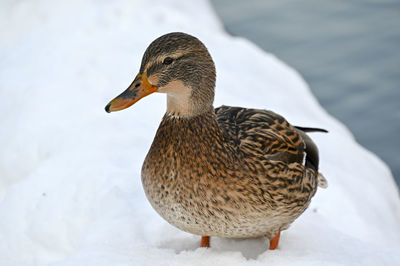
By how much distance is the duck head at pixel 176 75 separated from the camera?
2.82 meters

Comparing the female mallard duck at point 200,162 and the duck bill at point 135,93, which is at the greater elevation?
the duck bill at point 135,93

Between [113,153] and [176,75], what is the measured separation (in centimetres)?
173

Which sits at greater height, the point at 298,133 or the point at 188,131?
the point at 188,131

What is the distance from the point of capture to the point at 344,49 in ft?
24.3

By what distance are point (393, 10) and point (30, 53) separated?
15.3 ft

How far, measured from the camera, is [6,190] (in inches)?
183

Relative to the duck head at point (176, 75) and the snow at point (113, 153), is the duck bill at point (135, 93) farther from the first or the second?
the snow at point (113, 153)

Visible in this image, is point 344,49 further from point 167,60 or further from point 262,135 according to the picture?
point 167,60

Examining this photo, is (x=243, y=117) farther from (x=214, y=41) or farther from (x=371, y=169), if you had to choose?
(x=214, y=41)

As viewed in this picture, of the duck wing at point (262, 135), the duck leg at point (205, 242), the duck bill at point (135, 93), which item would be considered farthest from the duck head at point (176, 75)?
the duck leg at point (205, 242)

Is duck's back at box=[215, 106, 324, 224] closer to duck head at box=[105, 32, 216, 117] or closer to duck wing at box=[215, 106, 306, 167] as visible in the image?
duck wing at box=[215, 106, 306, 167]

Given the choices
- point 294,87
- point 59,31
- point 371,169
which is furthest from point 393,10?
point 59,31

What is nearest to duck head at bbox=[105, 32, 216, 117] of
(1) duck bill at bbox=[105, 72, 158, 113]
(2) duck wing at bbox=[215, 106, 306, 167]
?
(1) duck bill at bbox=[105, 72, 158, 113]

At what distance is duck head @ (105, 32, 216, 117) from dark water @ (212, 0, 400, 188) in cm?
367
